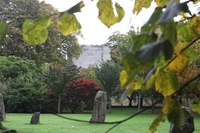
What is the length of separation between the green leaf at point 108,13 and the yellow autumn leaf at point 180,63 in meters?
0.20

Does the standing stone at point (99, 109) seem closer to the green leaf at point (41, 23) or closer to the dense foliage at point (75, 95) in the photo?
the dense foliage at point (75, 95)

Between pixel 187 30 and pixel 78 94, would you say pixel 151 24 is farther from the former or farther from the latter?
pixel 78 94

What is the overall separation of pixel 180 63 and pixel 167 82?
5cm

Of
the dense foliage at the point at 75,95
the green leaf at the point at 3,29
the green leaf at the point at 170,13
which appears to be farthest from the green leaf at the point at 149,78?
the dense foliage at the point at 75,95

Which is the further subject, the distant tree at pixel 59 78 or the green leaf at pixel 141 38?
the distant tree at pixel 59 78

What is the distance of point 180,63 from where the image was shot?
56cm

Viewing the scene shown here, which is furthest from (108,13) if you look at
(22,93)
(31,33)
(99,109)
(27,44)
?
(27,44)

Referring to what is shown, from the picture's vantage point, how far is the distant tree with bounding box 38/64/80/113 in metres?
21.5

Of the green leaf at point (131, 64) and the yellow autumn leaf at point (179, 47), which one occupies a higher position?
the yellow autumn leaf at point (179, 47)

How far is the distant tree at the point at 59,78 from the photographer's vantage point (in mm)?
21531

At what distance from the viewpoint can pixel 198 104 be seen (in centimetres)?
70

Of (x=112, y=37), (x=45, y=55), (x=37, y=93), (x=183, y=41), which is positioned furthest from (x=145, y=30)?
(x=112, y=37)

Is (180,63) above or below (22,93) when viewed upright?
above

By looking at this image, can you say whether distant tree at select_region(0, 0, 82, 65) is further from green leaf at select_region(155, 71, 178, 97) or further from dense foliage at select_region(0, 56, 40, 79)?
green leaf at select_region(155, 71, 178, 97)
